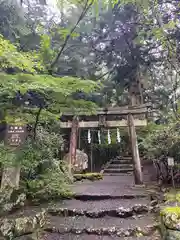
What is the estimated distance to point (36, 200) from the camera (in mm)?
5023

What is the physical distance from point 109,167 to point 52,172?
777 cm

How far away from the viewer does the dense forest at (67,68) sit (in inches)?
175

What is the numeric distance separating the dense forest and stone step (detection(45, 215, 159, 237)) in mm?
1074

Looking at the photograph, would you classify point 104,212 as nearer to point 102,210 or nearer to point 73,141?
point 102,210

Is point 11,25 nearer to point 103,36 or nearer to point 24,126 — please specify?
point 24,126

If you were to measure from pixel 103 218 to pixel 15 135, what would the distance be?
10.3 feet

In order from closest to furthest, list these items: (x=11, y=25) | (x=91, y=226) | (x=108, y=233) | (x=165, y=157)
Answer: (x=108, y=233)
(x=91, y=226)
(x=165, y=157)
(x=11, y=25)

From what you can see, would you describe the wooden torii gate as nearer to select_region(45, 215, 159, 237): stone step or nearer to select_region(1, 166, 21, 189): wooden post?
select_region(45, 215, 159, 237): stone step

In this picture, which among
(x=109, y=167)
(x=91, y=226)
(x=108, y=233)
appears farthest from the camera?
(x=109, y=167)

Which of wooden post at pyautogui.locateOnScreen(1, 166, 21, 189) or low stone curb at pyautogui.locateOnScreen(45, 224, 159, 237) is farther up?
wooden post at pyautogui.locateOnScreen(1, 166, 21, 189)

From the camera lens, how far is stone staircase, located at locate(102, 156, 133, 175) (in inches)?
468

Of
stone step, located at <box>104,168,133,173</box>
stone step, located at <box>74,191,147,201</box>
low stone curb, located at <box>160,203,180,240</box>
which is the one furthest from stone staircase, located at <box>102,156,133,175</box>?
low stone curb, located at <box>160,203,180,240</box>

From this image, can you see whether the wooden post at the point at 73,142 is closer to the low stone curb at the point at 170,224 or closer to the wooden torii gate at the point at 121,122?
the wooden torii gate at the point at 121,122

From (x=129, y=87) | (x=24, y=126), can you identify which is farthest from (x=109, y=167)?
(x=24, y=126)
